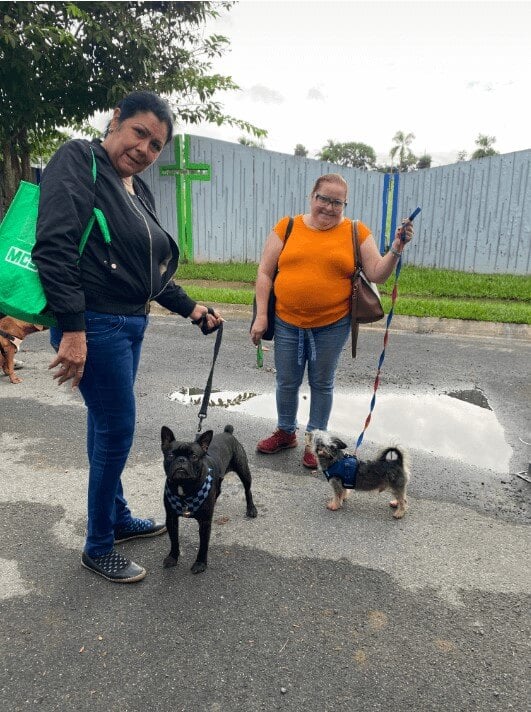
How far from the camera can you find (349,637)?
7.83 ft

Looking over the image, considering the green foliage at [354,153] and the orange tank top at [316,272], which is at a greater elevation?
the green foliage at [354,153]

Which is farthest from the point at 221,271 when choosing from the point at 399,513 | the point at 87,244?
the point at 87,244

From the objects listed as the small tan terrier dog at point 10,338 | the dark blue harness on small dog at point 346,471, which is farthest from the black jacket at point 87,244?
the small tan terrier dog at point 10,338

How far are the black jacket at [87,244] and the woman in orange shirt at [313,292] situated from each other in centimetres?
151

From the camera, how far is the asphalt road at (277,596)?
2119mm

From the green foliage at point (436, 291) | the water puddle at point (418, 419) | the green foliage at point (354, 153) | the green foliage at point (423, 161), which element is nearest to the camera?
the water puddle at point (418, 419)

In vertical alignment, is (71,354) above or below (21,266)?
below

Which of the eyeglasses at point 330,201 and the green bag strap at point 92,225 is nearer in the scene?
the green bag strap at point 92,225

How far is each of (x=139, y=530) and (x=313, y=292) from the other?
193 cm

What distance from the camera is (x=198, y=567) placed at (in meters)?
2.81

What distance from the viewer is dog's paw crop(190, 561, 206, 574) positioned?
2.80m

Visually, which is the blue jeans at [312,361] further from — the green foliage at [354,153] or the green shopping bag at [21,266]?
the green foliage at [354,153]

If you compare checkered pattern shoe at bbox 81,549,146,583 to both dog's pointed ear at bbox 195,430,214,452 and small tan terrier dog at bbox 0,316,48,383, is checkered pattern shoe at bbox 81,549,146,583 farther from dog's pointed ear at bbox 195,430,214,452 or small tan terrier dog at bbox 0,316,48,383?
small tan terrier dog at bbox 0,316,48,383

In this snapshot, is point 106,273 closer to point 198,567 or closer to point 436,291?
point 198,567
